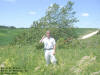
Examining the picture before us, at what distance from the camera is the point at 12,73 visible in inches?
178

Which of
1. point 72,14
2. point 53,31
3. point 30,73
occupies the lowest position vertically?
point 30,73

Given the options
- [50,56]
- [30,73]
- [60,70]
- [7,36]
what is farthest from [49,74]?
[7,36]

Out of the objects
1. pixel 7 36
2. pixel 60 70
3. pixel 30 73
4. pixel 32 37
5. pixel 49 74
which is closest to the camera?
pixel 49 74

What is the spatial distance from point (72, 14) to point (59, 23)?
94.1 inches

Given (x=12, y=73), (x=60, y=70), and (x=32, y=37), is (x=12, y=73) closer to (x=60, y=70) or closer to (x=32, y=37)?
(x=60, y=70)

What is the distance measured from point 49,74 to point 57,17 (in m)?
34.4

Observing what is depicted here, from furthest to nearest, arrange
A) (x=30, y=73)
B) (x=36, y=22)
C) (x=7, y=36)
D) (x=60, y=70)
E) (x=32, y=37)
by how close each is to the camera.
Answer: (x=7, y=36), (x=36, y=22), (x=32, y=37), (x=30, y=73), (x=60, y=70)

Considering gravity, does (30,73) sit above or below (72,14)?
below

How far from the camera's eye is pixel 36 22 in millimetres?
37906

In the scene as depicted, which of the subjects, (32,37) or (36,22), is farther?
(36,22)

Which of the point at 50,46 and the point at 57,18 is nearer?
the point at 50,46

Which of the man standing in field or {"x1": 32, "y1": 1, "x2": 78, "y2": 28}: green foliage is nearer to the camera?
the man standing in field

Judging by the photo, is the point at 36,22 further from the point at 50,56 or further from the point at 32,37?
the point at 50,56

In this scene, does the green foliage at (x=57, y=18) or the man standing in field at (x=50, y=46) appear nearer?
the man standing in field at (x=50, y=46)
